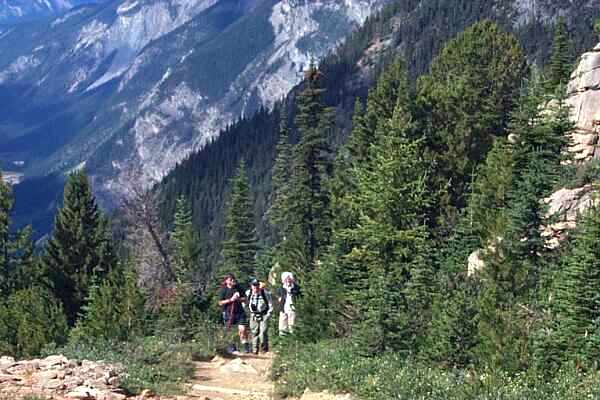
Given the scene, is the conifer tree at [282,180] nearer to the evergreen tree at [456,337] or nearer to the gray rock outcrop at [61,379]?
the evergreen tree at [456,337]

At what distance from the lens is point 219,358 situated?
68.6ft

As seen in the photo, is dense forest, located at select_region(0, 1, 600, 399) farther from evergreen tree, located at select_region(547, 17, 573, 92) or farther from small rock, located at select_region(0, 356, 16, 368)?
small rock, located at select_region(0, 356, 16, 368)

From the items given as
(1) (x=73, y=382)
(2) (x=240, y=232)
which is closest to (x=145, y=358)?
(1) (x=73, y=382)

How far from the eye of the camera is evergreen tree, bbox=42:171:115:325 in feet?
119

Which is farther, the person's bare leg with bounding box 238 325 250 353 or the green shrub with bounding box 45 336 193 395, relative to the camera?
the person's bare leg with bounding box 238 325 250 353

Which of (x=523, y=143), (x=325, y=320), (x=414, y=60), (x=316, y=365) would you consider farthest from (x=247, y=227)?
(x=414, y=60)

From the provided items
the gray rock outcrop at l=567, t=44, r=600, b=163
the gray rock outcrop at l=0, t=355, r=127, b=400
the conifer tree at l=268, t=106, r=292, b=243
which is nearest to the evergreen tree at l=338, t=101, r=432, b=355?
the gray rock outcrop at l=0, t=355, r=127, b=400

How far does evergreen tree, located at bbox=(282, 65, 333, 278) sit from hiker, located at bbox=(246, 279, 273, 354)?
18380 mm

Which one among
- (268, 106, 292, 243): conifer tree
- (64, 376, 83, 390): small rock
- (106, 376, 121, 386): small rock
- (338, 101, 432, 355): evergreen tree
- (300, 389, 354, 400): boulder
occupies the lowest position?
(300, 389, 354, 400): boulder

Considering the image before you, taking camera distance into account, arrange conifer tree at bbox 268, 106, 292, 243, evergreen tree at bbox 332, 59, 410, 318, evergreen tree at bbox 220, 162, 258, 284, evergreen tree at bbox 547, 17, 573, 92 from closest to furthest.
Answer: evergreen tree at bbox 332, 59, 410, 318
evergreen tree at bbox 547, 17, 573, 92
conifer tree at bbox 268, 106, 292, 243
evergreen tree at bbox 220, 162, 258, 284

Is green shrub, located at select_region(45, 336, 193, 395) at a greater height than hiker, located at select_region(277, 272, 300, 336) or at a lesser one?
lesser

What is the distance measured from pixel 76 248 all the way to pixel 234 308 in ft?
55.7

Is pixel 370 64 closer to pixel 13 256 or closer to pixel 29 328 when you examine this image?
pixel 13 256

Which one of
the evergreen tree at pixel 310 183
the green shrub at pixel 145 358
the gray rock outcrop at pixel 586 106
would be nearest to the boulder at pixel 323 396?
the green shrub at pixel 145 358
